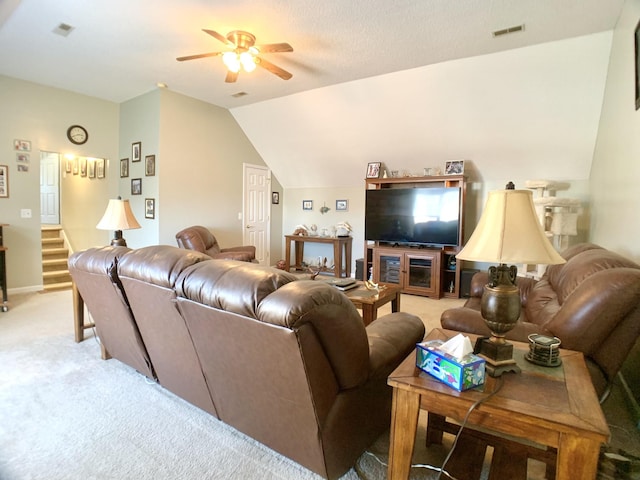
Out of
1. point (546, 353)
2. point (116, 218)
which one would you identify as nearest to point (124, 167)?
point (116, 218)

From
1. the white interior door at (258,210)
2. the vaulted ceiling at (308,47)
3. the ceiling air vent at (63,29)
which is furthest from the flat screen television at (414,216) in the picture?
the ceiling air vent at (63,29)

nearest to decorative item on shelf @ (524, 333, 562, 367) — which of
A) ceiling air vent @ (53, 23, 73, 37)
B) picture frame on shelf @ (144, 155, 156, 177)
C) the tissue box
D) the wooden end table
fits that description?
the tissue box

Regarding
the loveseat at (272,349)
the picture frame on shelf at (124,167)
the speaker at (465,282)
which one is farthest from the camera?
the picture frame on shelf at (124,167)

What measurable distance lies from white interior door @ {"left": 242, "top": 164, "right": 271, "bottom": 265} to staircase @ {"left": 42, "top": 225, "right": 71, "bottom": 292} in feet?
9.63

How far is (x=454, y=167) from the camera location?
4996mm

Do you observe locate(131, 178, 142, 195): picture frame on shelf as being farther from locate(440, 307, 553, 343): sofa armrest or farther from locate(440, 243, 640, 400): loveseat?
locate(440, 243, 640, 400): loveseat

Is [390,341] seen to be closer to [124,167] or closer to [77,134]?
[124,167]

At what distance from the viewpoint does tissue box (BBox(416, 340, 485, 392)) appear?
3.88ft

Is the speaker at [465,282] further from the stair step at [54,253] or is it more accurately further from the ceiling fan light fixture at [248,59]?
the stair step at [54,253]

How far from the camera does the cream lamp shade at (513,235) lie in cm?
130

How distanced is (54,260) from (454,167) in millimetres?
6623

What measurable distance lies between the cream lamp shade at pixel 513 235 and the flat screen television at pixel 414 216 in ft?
12.2

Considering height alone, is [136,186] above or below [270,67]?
below

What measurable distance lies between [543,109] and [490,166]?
1056 millimetres
